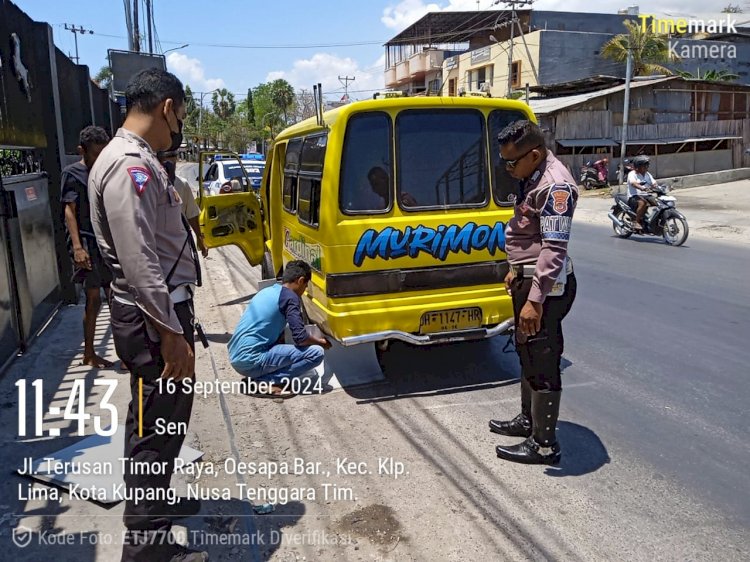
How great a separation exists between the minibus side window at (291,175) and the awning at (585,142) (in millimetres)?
21038

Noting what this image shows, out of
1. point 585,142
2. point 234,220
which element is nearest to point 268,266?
point 234,220

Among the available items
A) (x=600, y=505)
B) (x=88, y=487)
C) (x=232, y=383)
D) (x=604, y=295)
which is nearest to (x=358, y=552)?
(x=600, y=505)

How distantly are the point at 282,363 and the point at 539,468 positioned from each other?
2126 millimetres

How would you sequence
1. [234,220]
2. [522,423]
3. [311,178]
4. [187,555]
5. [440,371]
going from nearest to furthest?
[187,555] < [522,423] < [311,178] < [440,371] < [234,220]

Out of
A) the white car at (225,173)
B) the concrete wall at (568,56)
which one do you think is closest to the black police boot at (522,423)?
→ the white car at (225,173)

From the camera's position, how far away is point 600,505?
3.20 m

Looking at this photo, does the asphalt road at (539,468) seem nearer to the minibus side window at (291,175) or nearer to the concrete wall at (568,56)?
the minibus side window at (291,175)

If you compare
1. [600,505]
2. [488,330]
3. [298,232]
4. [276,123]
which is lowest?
[600,505]

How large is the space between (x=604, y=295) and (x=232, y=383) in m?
5.07

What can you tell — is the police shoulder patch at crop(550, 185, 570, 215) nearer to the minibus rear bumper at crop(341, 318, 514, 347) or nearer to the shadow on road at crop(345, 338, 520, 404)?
the minibus rear bumper at crop(341, 318, 514, 347)

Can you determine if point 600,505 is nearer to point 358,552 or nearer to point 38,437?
point 358,552

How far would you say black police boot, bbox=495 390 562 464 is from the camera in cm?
357

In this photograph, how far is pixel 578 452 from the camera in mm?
3795

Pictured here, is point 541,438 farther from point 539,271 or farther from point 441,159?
point 441,159
